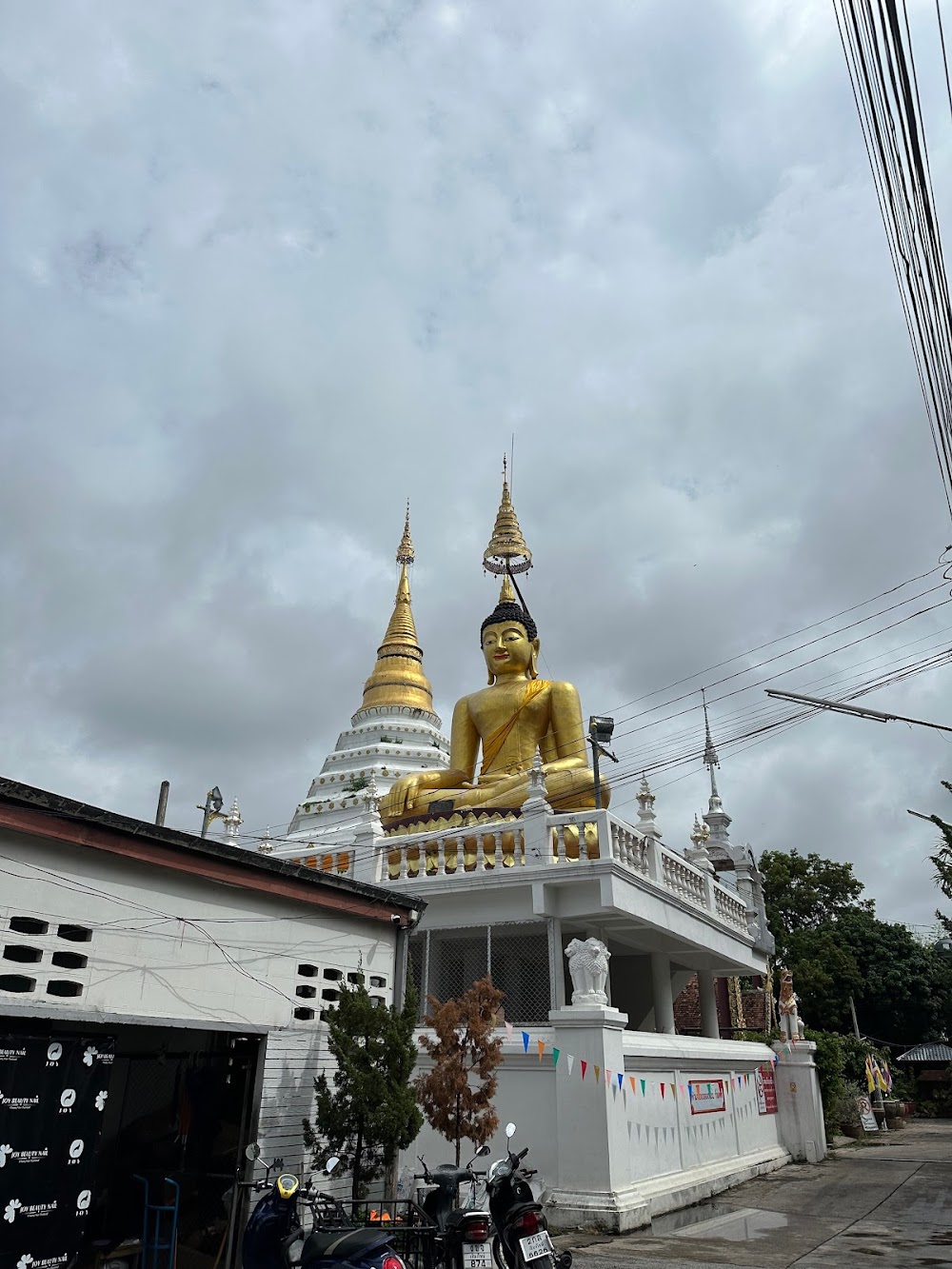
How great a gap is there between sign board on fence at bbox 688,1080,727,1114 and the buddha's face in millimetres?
9713

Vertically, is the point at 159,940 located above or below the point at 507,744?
below

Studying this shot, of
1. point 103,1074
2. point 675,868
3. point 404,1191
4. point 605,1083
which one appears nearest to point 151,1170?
point 103,1074

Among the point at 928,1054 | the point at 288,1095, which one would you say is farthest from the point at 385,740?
the point at 928,1054

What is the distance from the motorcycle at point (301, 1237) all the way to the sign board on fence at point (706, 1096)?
29.0 feet

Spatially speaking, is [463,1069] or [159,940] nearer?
[159,940]

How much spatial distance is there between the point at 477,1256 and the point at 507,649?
52.7ft

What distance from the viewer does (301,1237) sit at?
639 cm

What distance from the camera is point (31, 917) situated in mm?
6668

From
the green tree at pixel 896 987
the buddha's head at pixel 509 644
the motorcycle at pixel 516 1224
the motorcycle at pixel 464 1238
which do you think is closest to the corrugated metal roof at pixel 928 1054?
the green tree at pixel 896 987

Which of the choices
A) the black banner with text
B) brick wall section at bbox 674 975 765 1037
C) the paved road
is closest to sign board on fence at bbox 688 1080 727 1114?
the paved road

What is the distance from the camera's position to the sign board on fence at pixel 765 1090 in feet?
60.6

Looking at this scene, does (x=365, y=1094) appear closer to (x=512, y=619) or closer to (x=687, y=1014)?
(x=512, y=619)

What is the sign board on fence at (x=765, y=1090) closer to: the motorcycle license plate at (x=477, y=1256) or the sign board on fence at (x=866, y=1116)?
the sign board on fence at (x=866, y=1116)

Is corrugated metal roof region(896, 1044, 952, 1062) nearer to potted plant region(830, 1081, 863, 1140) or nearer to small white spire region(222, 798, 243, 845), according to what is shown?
potted plant region(830, 1081, 863, 1140)
